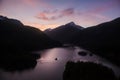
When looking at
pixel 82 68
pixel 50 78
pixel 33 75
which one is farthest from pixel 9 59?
pixel 82 68

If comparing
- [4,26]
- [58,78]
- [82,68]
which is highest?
[4,26]

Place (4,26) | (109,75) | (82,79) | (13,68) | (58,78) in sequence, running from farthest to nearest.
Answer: (4,26)
(13,68)
(58,78)
(109,75)
(82,79)

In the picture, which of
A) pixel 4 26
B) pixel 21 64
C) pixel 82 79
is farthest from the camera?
pixel 4 26

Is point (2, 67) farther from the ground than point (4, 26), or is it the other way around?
point (4, 26)

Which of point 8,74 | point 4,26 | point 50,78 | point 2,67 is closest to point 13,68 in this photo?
point 2,67

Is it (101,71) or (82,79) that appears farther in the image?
(101,71)

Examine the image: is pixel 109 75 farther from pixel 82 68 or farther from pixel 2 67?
pixel 2 67

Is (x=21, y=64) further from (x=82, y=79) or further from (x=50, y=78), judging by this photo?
(x=82, y=79)

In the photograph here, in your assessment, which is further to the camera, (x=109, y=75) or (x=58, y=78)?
(x=58, y=78)

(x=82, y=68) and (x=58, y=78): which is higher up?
(x=82, y=68)
